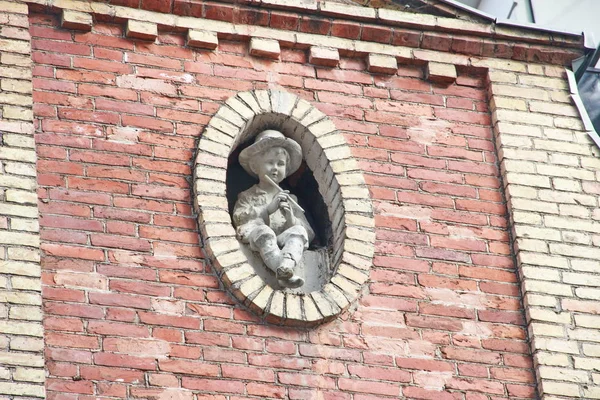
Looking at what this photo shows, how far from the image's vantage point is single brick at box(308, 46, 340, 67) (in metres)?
9.76

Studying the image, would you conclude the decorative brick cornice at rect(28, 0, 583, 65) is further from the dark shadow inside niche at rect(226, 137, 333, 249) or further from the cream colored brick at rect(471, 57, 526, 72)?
the dark shadow inside niche at rect(226, 137, 333, 249)

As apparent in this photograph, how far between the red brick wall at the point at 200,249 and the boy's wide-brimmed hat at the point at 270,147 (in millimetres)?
323

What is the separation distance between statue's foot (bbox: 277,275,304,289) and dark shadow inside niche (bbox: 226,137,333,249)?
0.63 meters

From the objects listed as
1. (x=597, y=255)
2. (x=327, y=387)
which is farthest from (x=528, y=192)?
(x=327, y=387)

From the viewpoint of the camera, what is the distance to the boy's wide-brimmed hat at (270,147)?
30.6 feet

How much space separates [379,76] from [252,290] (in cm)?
193

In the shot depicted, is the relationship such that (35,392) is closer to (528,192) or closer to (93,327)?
(93,327)

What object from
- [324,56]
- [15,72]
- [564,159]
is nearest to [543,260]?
[564,159]

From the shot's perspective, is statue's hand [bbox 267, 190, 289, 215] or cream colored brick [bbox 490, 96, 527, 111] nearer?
statue's hand [bbox 267, 190, 289, 215]

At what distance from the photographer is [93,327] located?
8.27m

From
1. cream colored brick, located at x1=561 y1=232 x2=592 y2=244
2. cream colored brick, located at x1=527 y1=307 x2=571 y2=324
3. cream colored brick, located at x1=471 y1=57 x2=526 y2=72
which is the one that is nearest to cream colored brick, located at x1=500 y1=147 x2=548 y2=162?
cream colored brick, located at x1=561 y1=232 x2=592 y2=244

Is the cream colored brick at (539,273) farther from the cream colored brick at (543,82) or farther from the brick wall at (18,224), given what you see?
the brick wall at (18,224)

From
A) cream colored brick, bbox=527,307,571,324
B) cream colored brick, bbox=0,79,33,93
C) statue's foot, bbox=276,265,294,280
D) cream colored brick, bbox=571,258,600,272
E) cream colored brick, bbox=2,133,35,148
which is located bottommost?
cream colored brick, bbox=527,307,571,324

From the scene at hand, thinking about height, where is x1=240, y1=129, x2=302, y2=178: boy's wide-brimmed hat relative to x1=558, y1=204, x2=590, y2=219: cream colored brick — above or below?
above
